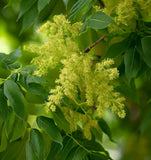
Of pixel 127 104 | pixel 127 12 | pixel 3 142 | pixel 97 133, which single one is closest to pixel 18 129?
pixel 3 142

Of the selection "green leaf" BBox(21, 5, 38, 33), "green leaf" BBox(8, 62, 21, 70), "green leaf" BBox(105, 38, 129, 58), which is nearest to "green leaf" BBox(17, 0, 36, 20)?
"green leaf" BBox(21, 5, 38, 33)

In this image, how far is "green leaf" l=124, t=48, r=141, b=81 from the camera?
789 mm

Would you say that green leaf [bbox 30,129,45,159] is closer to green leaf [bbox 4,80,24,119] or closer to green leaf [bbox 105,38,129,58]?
green leaf [bbox 4,80,24,119]

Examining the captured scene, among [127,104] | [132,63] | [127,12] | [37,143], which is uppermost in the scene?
[127,12]

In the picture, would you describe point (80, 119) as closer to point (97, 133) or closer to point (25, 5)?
point (97, 133)

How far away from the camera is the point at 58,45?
77cm

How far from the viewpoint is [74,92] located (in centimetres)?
74

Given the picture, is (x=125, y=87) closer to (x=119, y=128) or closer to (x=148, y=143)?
(x=148, y=143)

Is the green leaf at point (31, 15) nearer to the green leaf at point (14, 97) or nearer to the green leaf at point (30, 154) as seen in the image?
the green leaf at point (14, 97)

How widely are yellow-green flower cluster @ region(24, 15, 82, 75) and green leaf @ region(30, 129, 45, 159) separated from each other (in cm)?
16

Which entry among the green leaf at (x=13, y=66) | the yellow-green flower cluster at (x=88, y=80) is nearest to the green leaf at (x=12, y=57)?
the green leaf at (x=13, y=66)

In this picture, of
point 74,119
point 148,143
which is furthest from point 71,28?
point 148,143

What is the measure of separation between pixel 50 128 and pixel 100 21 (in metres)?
0.28

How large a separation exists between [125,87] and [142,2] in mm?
322
